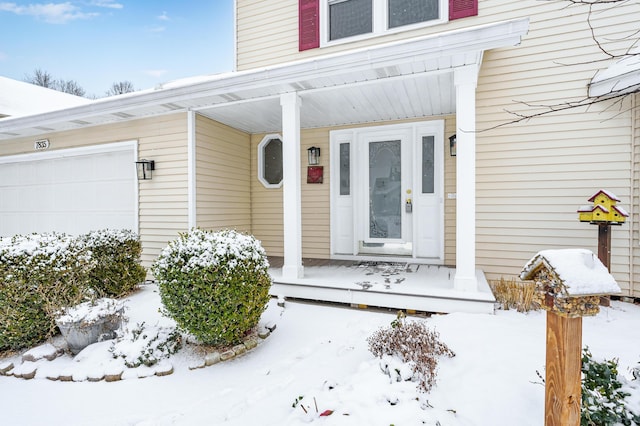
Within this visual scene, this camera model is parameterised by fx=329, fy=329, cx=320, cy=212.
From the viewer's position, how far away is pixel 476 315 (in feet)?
10.6

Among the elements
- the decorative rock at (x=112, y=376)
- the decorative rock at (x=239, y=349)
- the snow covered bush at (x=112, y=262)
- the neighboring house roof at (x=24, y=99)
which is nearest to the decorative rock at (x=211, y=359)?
the decorative rock at (x=239, y=349)

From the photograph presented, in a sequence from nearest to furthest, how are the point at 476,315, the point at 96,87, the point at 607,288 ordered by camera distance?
1. the point at 607,288
2. the point at 476,315
3. the point at 96,87

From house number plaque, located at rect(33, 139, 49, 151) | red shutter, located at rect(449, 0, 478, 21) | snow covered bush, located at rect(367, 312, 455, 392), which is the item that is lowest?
snow covered bush, located at rect(367, 312, 455, 392)

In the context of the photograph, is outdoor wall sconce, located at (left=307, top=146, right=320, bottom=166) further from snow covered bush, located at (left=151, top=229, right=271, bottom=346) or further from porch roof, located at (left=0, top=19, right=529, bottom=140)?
snow covered bush, located at (left=151, top=229, right=271, bottom=346)

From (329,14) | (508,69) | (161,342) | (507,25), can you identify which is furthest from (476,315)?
(329,14)

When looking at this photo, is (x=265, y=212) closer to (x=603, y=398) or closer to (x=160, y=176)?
(x=160, y=176)

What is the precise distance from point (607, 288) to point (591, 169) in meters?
3.51

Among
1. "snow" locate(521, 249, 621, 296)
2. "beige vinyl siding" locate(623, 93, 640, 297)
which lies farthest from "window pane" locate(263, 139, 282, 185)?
"snow" locate(521, 249, 621, 296)

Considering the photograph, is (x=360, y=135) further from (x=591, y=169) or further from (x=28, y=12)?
(x=28, y=12)

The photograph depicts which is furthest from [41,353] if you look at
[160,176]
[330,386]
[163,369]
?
[160,176]

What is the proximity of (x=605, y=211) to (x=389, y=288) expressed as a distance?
2.39 meters

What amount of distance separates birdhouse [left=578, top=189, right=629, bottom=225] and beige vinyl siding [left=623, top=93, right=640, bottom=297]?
512 mm

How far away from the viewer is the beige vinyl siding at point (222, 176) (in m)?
5.02

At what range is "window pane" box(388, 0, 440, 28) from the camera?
4.81 metres
